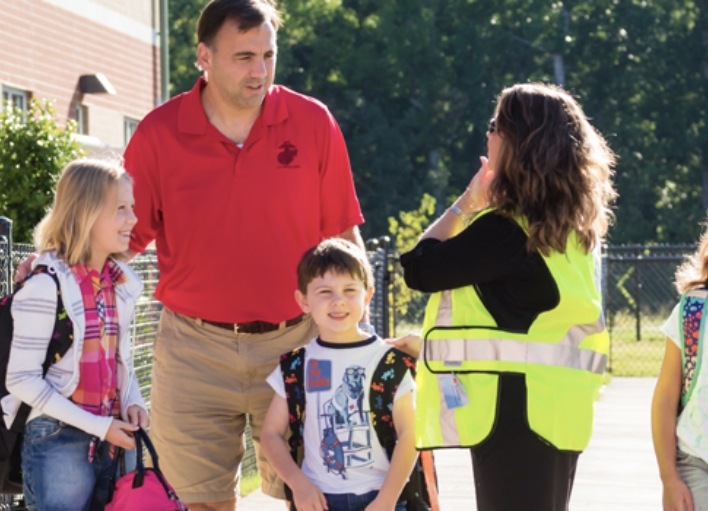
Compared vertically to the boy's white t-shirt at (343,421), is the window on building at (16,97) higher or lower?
higher

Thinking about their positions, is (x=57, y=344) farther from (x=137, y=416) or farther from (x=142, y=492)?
(x=142, y=492)

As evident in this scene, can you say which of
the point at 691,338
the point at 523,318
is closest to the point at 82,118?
the point at 691,338

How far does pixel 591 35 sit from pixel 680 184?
6910 millimetres

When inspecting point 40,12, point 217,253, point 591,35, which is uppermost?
point 591,35

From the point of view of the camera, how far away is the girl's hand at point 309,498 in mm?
3859

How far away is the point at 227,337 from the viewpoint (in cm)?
442

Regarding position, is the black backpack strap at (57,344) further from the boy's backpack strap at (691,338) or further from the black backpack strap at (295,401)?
the boy's backpack strap at (691,338)

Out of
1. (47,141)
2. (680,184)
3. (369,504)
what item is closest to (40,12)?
(47,141)

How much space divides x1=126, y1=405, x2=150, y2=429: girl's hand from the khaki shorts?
1.85 ft

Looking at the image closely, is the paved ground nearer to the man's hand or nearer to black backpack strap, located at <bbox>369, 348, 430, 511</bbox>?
black backpack strap, located at <bbox>369, 348, 430, 511</bbox>

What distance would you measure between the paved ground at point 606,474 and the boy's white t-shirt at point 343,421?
9.49ft

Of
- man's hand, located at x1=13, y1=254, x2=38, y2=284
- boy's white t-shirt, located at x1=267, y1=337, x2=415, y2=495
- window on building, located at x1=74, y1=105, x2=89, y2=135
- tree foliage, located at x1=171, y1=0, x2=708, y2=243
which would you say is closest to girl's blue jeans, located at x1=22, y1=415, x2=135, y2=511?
man's hand, located at x1=13, y1=254, x2=38, y2=284

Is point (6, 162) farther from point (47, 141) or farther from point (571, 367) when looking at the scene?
point (571, 367)

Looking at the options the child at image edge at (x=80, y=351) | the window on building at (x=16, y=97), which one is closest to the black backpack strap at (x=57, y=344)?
the child at image edge at (x=80, y=351)
